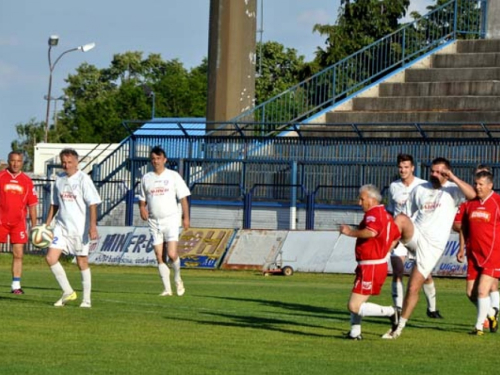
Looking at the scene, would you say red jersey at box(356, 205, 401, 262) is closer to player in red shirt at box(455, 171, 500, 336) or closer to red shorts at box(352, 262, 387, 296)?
red shorts at box(352, 262, 387, 296)

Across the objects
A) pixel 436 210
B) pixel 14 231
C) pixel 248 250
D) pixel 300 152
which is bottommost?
pixel 248 250

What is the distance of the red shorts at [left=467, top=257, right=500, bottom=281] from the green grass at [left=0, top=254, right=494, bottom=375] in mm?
708

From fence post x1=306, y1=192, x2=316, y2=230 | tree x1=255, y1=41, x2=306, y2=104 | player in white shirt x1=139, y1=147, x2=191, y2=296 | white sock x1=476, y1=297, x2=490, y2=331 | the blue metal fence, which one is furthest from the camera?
tree x1=255, y1=41, x2=306, y2=104

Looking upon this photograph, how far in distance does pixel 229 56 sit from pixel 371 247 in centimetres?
2984

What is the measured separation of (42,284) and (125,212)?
1325 cm

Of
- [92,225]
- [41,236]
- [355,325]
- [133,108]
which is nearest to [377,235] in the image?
[355,325]

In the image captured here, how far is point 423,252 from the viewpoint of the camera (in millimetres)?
15359

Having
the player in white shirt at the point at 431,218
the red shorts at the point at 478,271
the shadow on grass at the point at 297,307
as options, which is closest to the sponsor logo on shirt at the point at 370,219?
the player in white shirt at the point at 431,218

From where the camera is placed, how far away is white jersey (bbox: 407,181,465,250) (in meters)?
15.5

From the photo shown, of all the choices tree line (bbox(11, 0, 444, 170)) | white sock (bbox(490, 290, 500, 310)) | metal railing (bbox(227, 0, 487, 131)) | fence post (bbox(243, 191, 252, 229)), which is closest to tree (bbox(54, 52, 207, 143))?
tree line (bbox(11, 0, 444, 170))

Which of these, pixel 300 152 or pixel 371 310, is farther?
pixel 300 152

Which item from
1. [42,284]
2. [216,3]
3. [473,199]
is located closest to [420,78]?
[216,3]

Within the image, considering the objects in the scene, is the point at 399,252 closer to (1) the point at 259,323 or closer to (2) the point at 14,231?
(1) the point at 259,323

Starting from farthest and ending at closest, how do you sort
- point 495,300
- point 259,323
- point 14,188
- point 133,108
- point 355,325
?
point 133,108 < point 14,188 < point 259,323 < point 495,300 < point 355,325
